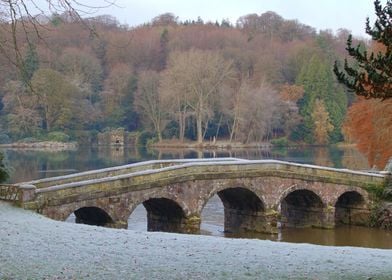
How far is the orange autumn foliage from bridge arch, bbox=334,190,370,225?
17.5ft

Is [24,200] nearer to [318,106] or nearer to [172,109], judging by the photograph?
[172,109]

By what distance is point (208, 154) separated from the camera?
5972 centimetres

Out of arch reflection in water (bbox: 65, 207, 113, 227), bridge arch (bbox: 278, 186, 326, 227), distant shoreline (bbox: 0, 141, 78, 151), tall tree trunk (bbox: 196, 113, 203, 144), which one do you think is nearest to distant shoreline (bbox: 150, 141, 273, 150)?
tall tree trunk (bbox: 196, 113, 203, 144)

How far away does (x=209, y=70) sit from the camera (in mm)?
66250

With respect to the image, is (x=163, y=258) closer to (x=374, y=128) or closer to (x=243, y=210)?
(x=243, y=210)

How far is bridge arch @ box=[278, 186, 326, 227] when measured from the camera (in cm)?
2541

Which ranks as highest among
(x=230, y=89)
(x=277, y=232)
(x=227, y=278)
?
(x=230, y=89)

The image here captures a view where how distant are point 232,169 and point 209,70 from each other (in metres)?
43.9

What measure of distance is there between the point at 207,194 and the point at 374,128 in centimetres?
1334

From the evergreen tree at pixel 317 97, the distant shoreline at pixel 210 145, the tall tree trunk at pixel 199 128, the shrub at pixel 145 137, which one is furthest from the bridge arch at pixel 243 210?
the evergreen tree at pixel 317 97

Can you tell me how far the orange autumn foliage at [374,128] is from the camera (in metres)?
30.9

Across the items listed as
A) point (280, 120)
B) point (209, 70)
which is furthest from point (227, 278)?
point (280, 120)

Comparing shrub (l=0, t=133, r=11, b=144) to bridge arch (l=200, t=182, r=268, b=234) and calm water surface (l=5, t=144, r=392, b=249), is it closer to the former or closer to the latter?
calm water surface (l=5, t=144, r=392, b=249)

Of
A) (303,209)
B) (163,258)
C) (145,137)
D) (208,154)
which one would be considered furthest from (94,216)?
(145,137)
